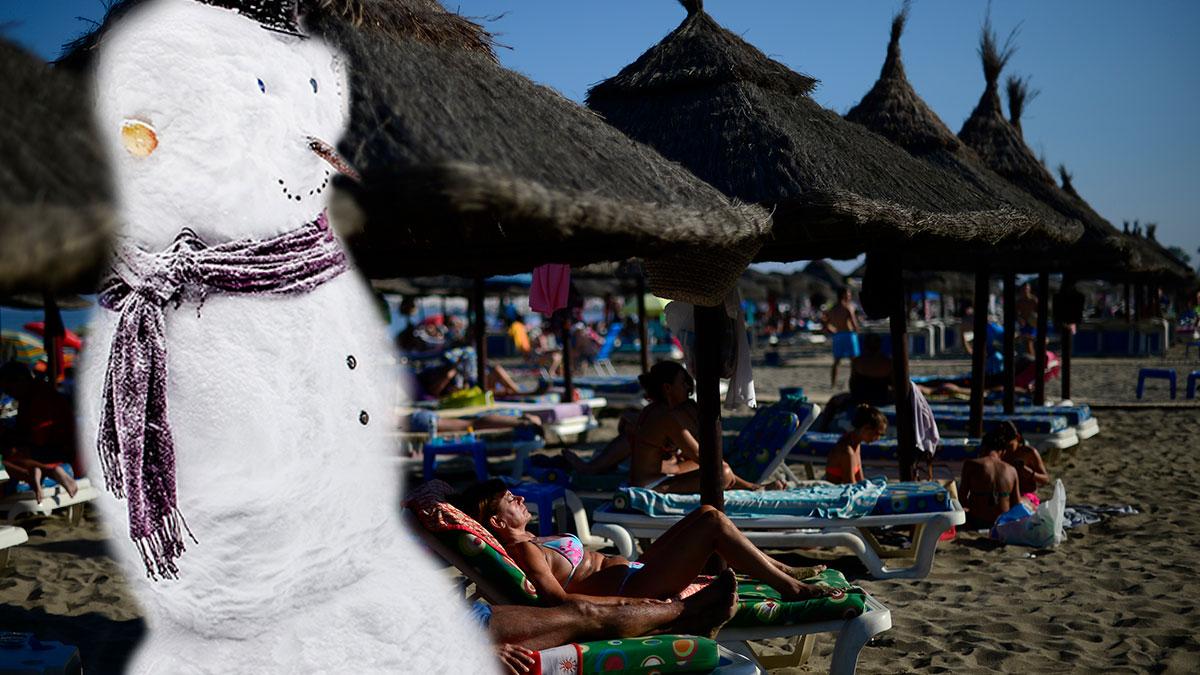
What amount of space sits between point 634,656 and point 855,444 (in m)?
3.99

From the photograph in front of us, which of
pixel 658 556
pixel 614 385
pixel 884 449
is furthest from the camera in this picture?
pixel 614 385

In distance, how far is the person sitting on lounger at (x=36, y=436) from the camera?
7.04 m

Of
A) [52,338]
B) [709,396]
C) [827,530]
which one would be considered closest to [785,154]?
[709,396]

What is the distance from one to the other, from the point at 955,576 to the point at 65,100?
17.5ft

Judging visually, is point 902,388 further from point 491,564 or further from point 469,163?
point 469,163

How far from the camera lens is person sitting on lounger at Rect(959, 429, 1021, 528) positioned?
6.68 m

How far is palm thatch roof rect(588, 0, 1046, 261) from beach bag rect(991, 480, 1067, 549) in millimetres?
1780

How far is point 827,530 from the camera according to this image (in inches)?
220

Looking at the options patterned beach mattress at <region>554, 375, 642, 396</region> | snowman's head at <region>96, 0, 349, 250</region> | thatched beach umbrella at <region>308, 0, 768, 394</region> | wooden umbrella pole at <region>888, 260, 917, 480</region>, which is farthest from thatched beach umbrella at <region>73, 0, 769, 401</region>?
patterned beach mattress at <region>554, 375, 642, 396</region>

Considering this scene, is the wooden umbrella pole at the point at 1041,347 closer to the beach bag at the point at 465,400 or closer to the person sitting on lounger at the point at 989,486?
the person sitting on lounger at the point at 989,486

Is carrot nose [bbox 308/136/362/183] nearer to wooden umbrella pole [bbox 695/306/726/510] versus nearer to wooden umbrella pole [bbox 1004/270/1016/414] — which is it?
wooden umbrella pole [bbox 695/306/726/510]

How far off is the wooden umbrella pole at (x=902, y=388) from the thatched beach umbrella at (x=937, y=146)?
5.80ft

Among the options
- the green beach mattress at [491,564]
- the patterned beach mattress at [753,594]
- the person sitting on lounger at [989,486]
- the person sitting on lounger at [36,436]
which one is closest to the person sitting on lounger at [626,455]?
the person sitting on lounger at [989,486]

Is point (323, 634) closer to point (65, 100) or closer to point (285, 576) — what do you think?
point (285, 576)
